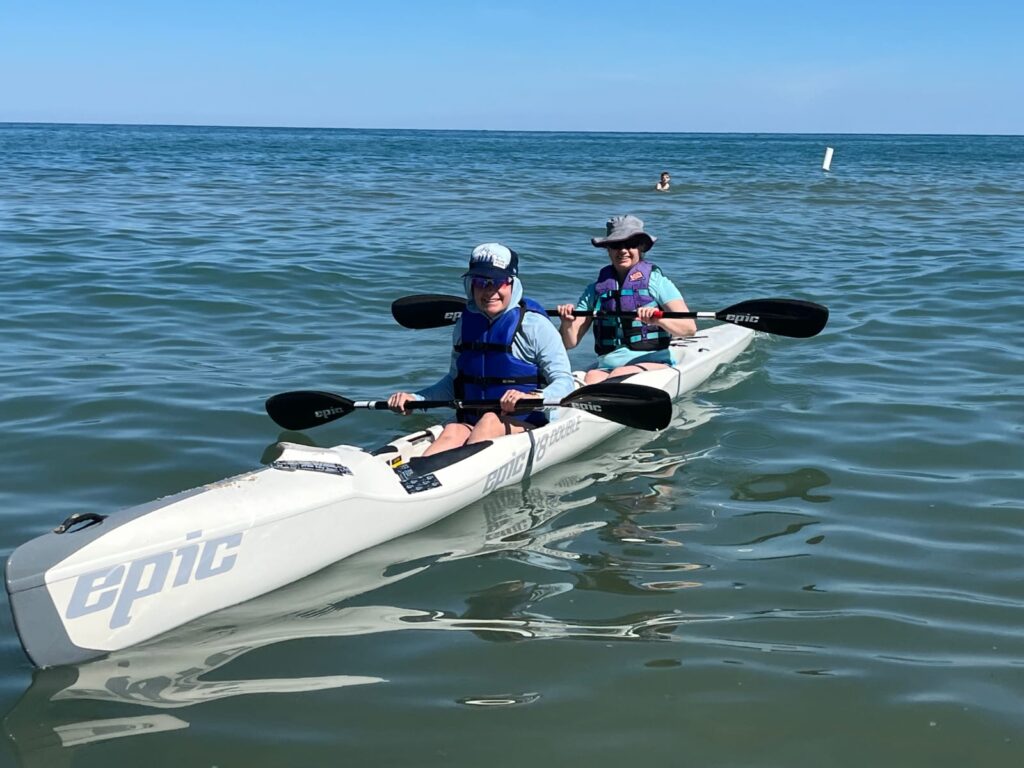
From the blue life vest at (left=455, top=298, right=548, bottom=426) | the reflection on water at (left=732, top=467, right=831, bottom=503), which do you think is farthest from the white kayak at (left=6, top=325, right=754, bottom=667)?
the reflection on water at (left=732, top=467, right=831, bottom=503)

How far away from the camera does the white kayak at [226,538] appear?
4.04 metres

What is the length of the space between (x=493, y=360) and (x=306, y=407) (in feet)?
4.09

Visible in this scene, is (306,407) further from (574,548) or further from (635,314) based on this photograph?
(635,314)

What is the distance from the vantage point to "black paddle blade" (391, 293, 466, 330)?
7805 mm

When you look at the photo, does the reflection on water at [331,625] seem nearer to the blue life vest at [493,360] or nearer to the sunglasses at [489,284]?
the blue life vest at [493,360]

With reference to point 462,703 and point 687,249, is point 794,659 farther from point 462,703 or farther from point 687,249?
point 687,249

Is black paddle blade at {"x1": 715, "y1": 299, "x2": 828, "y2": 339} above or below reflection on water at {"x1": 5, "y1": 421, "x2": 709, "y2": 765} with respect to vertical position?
above

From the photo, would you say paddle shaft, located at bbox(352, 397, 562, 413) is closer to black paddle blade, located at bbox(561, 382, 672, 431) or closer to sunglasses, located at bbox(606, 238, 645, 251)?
black paddle blade, located at bbox(561, 382, 672, 431)

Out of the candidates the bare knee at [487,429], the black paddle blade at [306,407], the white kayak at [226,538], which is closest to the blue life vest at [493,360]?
the bare knee at [487,429]

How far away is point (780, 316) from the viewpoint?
26.3ft

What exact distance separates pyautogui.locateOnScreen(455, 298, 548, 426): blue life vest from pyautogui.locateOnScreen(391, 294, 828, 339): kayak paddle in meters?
1.36

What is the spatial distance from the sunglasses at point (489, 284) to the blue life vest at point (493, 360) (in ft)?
0.79

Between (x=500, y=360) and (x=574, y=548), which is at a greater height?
(x=500, y=360)

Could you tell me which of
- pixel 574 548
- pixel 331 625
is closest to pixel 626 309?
pixel 574 548
